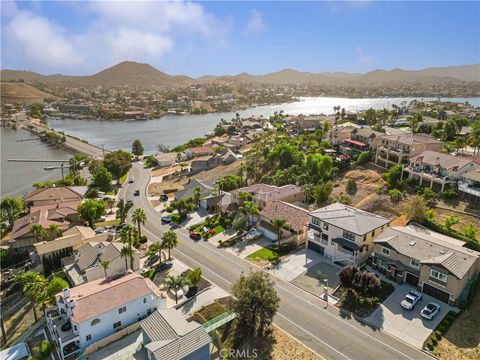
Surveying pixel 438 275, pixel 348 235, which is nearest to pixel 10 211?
pixel 348 235

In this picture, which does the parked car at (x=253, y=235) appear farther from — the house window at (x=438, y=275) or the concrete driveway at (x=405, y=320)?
the house window at (x=438, y=275)

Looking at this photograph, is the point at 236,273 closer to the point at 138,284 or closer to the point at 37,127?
the point at 138,284

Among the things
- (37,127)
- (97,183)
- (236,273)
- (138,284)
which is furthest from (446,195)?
(37,127)

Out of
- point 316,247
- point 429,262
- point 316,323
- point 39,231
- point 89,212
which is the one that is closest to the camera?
point 316,323

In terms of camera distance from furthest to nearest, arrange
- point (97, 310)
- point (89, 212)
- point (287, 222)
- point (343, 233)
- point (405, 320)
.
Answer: point (89, 212) < point (287, 222) < point (343, 233) < point (405, 320) < point (97, 310)

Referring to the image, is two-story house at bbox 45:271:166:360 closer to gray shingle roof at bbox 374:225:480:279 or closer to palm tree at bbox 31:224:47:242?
palm tree at bbox 31:224:47:242

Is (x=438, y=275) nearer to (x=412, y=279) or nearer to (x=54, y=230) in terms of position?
(x=412, y=279)
